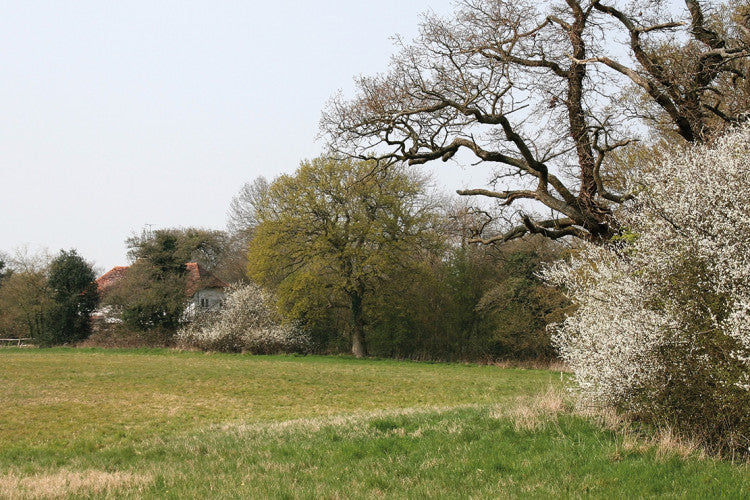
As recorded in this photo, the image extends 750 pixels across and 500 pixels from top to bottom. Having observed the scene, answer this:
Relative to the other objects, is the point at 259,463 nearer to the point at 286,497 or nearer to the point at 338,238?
the point at 286,497

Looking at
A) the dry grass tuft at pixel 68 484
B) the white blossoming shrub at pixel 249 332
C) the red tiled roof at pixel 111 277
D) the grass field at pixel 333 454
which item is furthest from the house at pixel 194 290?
the dry grass tuft at pixel 68 484

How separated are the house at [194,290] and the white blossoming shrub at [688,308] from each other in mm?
38434

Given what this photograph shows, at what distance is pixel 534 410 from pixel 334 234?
28970mm

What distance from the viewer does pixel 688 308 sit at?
22.6ft

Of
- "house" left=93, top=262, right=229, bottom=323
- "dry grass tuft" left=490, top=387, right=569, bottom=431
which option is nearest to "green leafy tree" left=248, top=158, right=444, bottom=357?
A: "house" left=93, top=262, right=229, bottom=323

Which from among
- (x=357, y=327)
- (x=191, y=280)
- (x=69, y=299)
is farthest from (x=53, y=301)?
(x=357, y=327)

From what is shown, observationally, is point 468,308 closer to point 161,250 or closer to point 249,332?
point 249,332

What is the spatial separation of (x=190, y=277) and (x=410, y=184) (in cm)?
1778

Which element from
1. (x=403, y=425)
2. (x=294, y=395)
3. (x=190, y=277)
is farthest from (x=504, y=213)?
(x=190, y=277)

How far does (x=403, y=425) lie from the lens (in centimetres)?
977

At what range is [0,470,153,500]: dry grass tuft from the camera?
6.71 meters

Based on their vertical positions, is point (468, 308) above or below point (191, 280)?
below

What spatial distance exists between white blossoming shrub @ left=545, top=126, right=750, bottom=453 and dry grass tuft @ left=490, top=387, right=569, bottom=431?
2.64 feet

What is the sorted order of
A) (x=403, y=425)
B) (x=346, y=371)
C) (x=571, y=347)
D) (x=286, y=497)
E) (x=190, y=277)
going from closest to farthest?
(x=286, y=497)
(x=571, y=347)
(x=403, y=425)
(x=346, y=371)
(x=190, y=277)
